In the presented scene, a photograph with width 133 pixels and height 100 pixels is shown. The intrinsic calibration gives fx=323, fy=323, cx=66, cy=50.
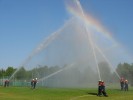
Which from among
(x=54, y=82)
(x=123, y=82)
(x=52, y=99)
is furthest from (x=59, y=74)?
(x=52, y=99)

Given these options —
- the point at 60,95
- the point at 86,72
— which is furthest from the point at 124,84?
the point at 86,72

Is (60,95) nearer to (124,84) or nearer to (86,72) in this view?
(124,84)

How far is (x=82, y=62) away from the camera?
7806 cm

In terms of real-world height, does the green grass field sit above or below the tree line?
below

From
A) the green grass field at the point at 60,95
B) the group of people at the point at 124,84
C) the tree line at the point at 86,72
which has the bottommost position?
the green grass field at the point at 60,95

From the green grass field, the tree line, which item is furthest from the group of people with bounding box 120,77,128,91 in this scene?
the tree line

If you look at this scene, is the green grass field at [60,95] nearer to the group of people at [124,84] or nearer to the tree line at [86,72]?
the group of people at [124,84]

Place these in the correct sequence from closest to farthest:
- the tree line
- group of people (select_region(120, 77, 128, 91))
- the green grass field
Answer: the green grass field
group of people (select_region(120, 77, 128, 91))
the tree line

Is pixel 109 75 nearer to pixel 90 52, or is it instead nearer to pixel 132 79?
pixel 132 79

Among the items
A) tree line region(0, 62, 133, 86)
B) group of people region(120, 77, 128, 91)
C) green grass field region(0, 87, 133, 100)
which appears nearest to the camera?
green grass field region(0, 87, 133, 100)

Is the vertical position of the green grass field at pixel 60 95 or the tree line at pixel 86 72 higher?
the tree line at pixel 86 72

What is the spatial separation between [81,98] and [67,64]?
138 feet

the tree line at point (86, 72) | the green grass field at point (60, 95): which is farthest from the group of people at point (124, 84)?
the tree line at point (86, 72)

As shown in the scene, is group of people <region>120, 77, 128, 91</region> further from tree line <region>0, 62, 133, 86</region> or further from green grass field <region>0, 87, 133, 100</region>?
tree line <region>0, 62, 133, 86</region>
